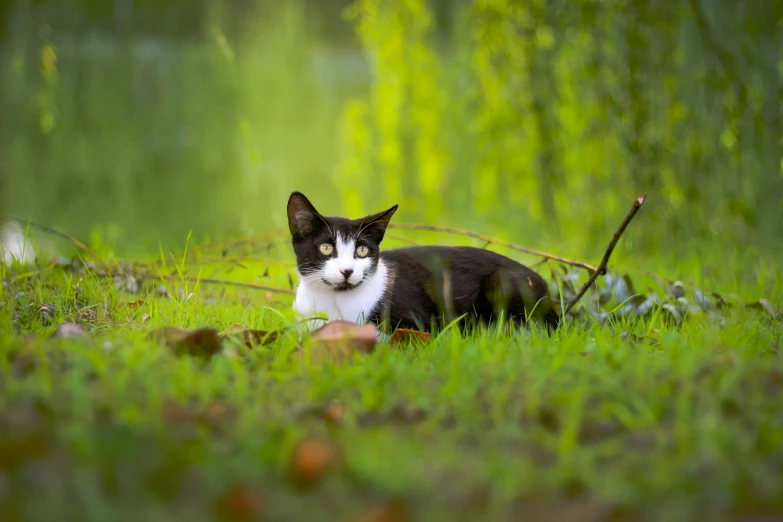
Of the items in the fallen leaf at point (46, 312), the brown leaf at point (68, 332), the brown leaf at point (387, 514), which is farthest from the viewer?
the fallen leaf at point (46, 312)

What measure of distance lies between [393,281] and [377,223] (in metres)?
0.24

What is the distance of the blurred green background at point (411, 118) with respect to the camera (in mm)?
4539

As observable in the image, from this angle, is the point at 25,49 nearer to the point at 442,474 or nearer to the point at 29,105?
the point at 29,105

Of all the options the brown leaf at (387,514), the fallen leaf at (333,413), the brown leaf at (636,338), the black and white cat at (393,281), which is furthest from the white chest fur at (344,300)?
the brown leaf at (387,514)

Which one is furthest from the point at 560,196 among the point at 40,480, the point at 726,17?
the point at 40,480

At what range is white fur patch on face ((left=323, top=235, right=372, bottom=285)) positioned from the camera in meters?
2.84

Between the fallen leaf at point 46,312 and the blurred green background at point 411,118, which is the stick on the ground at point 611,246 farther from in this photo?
the fallen leaf at point 46,312

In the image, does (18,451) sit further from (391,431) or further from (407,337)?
(407,337)

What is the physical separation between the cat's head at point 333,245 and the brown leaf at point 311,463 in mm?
1501

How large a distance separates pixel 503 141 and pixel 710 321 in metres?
2.42

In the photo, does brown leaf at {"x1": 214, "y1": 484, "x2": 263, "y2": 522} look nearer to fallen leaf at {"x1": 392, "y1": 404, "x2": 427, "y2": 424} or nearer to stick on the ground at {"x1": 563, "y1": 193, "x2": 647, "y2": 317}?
fallen leaf at {"x1": 392, "y1": 404, "x2": 427, "y2": 424}

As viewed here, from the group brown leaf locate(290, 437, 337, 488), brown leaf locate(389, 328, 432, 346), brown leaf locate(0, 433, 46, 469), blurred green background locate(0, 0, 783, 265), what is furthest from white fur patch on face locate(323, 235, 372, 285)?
brown leaf locate(0, 433, 46, 469)

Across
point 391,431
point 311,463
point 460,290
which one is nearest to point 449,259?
point 460,290

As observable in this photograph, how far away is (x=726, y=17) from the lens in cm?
455
